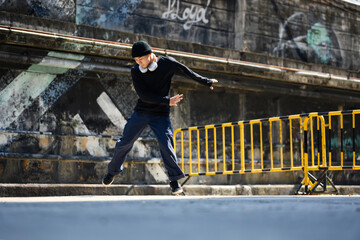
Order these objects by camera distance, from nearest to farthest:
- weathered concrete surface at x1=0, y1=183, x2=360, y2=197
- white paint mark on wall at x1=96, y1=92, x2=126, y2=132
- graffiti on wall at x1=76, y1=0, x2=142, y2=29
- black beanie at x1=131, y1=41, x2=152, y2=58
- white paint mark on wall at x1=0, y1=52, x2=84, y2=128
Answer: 1. black beanie at x1=131, y1=41, x2=152, y2=58
2. weathered concrete surface at x1=0, y1=183, x2=360, y2=197
3. white paint mark on wall at x1=0, y1=52, x2=84, y2=128
4. white paint mark on wall at x1=96, y1=92, x2=126, y2=132
5. graffiti on wall at x1=76, y1=0, x2=142, y2=29

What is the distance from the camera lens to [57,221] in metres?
3.21

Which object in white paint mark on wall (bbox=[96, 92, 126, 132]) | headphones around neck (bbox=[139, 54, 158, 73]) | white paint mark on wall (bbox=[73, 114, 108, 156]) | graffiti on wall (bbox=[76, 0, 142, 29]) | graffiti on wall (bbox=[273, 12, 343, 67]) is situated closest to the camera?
headphones around neck (bbox=[139, 54, 158, 73])

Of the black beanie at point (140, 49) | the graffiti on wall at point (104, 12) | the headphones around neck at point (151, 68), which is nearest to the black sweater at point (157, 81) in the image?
the headphones around neck at point (151, 68)

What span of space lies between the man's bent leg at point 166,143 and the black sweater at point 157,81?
0.39ft

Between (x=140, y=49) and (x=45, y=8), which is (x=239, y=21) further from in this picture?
(x=140, y=49)

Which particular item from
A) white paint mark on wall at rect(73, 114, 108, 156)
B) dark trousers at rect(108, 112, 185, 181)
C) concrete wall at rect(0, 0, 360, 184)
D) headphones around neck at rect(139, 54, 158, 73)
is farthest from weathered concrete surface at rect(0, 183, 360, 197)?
headphones around neck at rect(139, 54, 158, 73)

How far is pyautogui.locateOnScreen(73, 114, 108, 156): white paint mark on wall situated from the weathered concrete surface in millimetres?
914

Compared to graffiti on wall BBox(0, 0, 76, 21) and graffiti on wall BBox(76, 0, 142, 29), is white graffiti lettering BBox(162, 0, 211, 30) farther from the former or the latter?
graffiti on wall BBox(0, 0, 76, 21)

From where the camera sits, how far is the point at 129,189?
9.27m

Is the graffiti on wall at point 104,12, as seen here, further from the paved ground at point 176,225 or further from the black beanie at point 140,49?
the paved ground at point 176,225

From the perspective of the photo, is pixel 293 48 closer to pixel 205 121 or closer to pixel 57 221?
pixel 205 121

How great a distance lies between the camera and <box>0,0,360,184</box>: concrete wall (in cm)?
944

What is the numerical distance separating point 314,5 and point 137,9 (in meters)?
4.69

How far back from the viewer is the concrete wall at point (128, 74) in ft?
31.0
